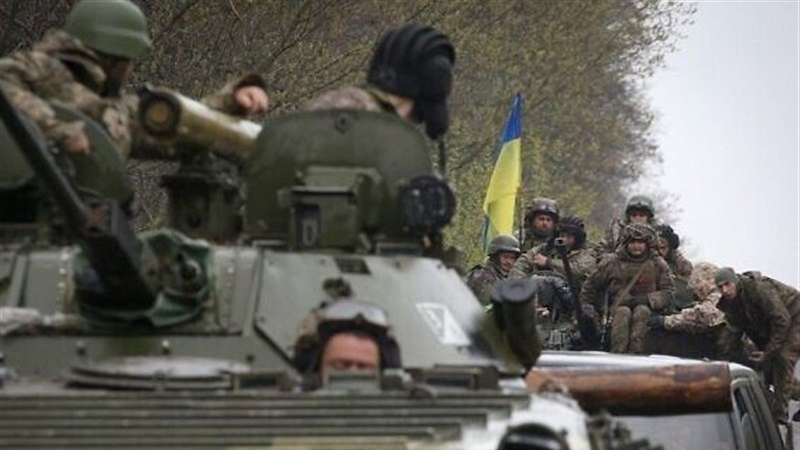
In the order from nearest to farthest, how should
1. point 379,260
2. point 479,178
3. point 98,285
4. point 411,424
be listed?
point 411,424 < point 98,285 < point 379,260 < point 479,178

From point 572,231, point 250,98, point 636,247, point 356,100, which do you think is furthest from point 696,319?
point 356,100

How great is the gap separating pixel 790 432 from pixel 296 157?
5.39m

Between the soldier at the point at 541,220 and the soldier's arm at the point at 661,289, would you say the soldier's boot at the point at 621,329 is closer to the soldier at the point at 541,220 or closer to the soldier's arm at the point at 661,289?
the soldier's arm at the point at 661,289

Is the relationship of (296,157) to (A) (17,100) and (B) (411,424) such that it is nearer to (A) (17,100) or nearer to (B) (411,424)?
(A) (17,100)

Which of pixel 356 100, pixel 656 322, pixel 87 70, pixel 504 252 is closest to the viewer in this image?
pixel 87 70

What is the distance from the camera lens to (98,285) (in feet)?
30.0

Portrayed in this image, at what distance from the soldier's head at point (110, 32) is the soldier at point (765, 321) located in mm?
8293

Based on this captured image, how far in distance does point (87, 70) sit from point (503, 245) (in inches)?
336

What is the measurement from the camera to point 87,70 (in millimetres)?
10484

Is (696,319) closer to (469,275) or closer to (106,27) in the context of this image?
(469,275)

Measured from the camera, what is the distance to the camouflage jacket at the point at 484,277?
1822cm

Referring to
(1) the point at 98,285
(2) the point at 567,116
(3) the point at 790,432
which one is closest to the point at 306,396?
(1) the point at 98,285

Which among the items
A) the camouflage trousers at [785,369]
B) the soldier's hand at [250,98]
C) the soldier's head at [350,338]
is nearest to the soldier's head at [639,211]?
the camouflage trousers at [785,369]

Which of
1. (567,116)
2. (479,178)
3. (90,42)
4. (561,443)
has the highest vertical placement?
(567,116)
